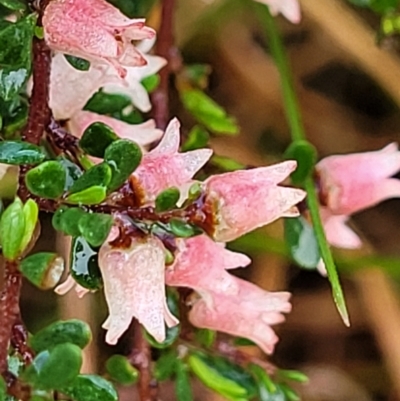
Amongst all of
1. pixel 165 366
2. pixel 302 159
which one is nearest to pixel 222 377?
pixel 165 366

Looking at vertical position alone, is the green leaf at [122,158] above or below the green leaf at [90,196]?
above

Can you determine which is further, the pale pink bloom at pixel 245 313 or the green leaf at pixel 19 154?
the pale pink bloom at pixel 245 313

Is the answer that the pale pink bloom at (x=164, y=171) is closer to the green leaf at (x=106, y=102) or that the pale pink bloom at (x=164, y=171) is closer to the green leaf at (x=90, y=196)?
the green leaf at (x=90, y=196)

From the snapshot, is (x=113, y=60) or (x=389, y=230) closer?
(x=113, y=60)

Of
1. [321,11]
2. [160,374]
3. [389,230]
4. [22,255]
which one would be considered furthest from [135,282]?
[389,230]

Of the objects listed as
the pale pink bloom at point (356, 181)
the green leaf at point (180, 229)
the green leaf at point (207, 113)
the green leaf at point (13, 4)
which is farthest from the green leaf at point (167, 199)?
the green leaf at point (207, 113)

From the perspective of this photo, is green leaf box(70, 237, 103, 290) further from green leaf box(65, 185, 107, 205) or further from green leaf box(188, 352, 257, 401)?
green leaf box(188, 352, 257, 401)

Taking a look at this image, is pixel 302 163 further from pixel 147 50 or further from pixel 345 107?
pixel 345 107

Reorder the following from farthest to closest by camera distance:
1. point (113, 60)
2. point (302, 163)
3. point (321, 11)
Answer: point (321, 11)
point (302, 163)
point (113, 60)
